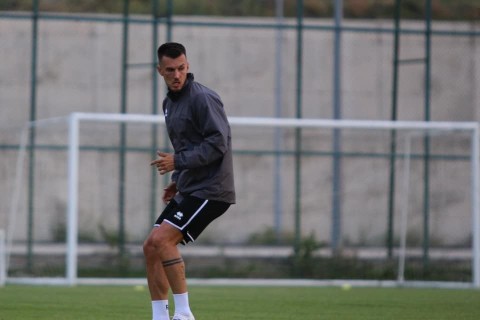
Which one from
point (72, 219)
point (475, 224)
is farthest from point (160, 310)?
point (475, 224)

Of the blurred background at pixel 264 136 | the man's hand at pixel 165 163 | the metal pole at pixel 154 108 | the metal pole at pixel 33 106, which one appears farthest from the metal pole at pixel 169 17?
the man's hand at pixel 165 163

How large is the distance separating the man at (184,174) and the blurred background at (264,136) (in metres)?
7.86

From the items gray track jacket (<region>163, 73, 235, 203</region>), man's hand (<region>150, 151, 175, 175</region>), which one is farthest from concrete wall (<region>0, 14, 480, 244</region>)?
man's hand (<region>150, 151, 175, 175</region>)

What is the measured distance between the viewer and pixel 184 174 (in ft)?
25.0

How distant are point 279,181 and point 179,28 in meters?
4.21

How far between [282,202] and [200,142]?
8.90 meters

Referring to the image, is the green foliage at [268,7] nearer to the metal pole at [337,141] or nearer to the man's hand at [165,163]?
the metal pole at [337,141]

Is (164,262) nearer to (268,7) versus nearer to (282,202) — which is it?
(282,202)

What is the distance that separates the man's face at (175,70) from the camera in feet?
24.6

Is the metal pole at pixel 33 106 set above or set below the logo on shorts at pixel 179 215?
above

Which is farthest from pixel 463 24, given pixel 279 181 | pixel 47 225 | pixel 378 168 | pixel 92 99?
pixel 47 225

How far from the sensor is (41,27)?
18.3 metres

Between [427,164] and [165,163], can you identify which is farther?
[427,164]

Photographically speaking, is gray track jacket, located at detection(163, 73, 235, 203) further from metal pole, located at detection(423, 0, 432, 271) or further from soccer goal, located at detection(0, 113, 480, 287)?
metal pole, located at detection(423, 0, 432, 271)
